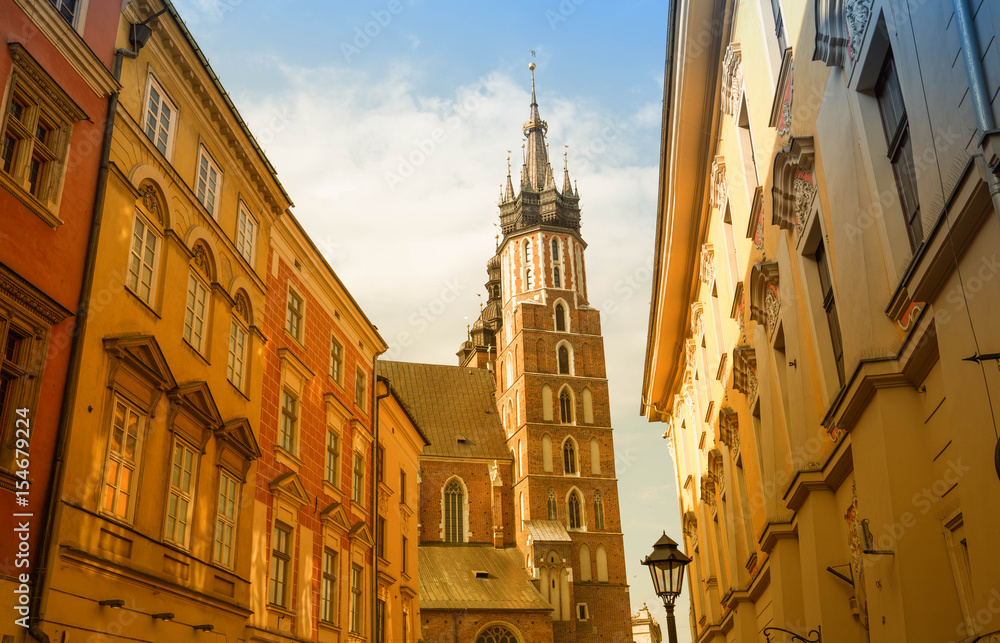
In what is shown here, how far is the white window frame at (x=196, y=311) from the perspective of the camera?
12531 millimetres

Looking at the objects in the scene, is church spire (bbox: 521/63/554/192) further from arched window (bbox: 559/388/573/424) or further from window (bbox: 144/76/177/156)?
window (bbox: 144/76/177/156)

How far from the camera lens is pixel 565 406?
59.6 m

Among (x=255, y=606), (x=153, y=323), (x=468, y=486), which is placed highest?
(x=468, y=486)

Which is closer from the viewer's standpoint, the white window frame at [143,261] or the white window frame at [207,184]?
the white window frame at [143,261]

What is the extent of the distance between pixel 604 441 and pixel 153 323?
49327 millimetres

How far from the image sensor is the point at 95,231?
32.9 ft

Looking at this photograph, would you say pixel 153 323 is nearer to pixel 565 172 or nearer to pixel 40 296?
pixel 40 296

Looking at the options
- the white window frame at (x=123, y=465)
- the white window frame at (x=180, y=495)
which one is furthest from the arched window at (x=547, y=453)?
the white window frame at (x=123, y=465)

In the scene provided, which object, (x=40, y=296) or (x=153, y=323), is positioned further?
(x=153, y=323)

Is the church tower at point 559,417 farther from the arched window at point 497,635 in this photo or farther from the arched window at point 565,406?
the arched window at point 497,635

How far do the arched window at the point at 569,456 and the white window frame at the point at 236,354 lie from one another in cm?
4447

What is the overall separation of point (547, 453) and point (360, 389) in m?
37.2

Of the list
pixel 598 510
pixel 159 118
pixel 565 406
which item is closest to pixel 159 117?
pixel 159 118

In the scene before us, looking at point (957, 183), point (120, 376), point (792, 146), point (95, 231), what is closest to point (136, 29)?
point (95, 231)
